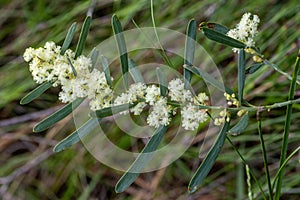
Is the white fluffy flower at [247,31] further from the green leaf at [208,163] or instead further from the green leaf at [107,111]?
the green leaf at [107,111]

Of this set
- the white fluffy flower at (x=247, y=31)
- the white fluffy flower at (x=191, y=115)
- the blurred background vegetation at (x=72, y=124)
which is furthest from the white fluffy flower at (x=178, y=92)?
the blurred background vegetation at (x=72, y=124)

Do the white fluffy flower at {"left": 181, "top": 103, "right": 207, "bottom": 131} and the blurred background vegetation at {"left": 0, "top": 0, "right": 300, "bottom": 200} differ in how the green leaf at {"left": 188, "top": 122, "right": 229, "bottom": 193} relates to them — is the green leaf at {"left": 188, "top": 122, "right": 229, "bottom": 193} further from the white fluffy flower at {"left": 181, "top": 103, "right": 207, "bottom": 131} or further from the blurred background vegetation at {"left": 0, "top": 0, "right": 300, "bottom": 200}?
the blurred background vegetation at {"left": 0, "top": 0, "right": 300, "bottom": 200}

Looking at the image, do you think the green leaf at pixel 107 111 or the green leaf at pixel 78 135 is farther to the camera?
the green leaf at pixel 78 135

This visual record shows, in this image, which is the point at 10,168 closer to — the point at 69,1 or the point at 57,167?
the point at 57,167

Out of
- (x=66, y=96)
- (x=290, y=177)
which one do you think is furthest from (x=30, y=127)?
(x=66, y=96)

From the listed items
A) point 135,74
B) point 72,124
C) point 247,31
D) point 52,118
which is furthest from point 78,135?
point 72,124

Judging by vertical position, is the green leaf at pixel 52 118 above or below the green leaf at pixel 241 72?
above

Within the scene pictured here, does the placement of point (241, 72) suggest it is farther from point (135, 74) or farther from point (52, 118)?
point (52, 118)

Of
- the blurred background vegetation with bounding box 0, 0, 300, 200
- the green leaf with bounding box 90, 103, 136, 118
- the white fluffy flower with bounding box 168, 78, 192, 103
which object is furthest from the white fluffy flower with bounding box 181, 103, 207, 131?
the blurred background vegetation with bounding box 0, 0, 300, 200
